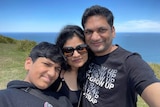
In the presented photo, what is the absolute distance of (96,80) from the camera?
2.77m

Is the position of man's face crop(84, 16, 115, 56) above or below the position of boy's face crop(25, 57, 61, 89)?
above

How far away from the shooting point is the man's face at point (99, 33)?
9.22ft

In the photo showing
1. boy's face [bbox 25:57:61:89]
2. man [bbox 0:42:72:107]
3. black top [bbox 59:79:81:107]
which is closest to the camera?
man [bbox 0:42:72:107]

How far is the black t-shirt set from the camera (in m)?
2.34

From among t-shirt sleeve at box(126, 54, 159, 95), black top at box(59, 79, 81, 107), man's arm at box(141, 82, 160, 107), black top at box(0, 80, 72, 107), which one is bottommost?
black top at box(59, 79, 81, 107)

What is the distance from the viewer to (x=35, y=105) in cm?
242

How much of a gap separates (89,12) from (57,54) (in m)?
0.64

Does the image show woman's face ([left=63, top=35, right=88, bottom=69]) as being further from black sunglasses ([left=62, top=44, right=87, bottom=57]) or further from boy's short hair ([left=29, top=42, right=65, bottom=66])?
boy's short hair ([left=29, top=42, right=65, bottom=66])

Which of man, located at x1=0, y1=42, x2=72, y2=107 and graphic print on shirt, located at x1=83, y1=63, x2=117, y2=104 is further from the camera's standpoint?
graphic print on shirt, located at x1=83, y1=63, x2=117, y2=104

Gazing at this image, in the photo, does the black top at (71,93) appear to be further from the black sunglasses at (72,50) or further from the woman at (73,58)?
the black sunglasses at (72,50)

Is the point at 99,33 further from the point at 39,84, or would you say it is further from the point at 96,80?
the point at 39,84

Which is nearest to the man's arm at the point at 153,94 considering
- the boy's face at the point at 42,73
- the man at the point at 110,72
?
the man at the point at 110,72

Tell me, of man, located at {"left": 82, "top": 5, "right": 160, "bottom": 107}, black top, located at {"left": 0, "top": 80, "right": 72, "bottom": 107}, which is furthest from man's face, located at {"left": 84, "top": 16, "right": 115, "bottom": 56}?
black top, located at {"left": 0, "top": 80, "right": 72, "bottom": 107}

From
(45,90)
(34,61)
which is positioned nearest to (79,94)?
(45,90)
